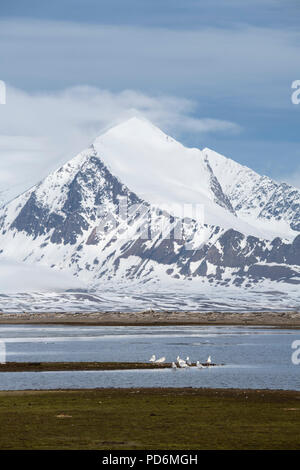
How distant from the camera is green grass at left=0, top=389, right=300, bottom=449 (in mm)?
37594

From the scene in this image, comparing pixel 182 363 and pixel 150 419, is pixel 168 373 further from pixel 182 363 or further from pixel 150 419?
pixel 150 419

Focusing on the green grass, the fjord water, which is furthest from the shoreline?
the green grass

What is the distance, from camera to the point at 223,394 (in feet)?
198

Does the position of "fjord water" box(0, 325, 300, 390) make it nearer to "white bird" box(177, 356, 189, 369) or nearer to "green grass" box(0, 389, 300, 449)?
"white bird" box(177, 356, 189, 369)

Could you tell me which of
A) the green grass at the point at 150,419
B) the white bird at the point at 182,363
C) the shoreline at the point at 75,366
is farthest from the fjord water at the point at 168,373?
the green grass at the point at 150,419

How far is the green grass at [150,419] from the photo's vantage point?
37.6 meters

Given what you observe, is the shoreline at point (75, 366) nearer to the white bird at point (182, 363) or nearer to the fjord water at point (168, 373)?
the white bird at point (182, 363)

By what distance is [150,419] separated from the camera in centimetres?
4575

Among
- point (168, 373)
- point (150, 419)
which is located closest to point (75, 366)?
point (168, 373)
